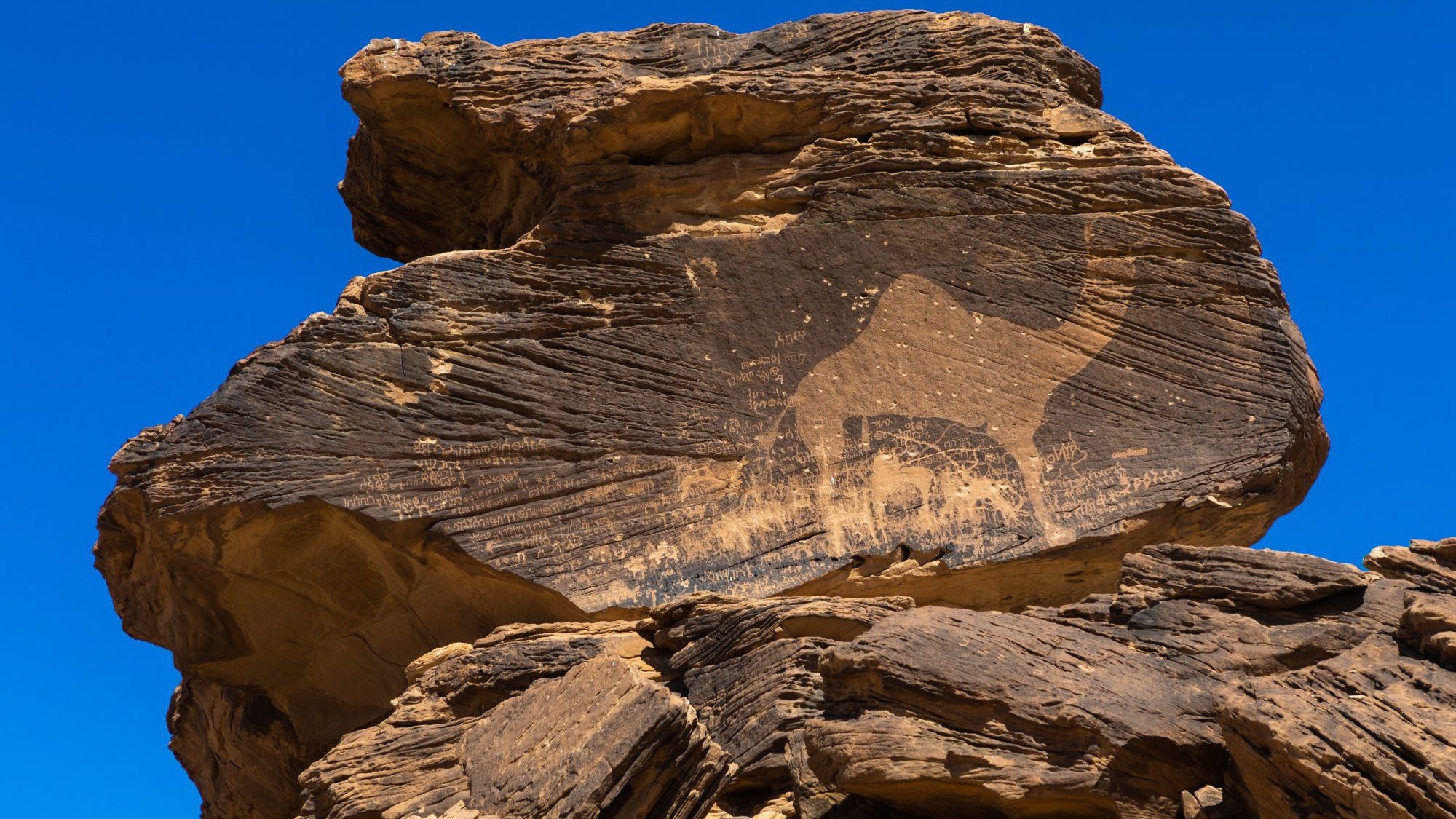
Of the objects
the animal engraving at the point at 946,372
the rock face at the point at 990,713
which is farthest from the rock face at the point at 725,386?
the rock face at the point at 990,713

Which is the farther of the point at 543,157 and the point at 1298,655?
the point at 543,157

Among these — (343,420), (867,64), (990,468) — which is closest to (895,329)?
(990,468)

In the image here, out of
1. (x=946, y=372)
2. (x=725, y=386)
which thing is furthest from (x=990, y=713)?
(x=725, y=386)

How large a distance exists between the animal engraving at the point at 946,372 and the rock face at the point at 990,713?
1693mm

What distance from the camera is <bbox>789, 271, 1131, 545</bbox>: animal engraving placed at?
11141 mm

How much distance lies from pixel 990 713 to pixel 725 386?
3725 millimetres

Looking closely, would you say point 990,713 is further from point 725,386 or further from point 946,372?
point 725,386

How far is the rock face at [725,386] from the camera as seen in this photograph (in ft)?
35.4

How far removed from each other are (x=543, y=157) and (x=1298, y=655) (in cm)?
638

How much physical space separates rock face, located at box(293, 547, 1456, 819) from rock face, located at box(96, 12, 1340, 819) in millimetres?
546

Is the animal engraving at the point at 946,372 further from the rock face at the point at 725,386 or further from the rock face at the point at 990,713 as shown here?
the rock face at the point at 990,713

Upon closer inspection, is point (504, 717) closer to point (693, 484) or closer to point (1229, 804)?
point (693, 484)

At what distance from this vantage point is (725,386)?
447 inches

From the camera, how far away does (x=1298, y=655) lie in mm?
8492
